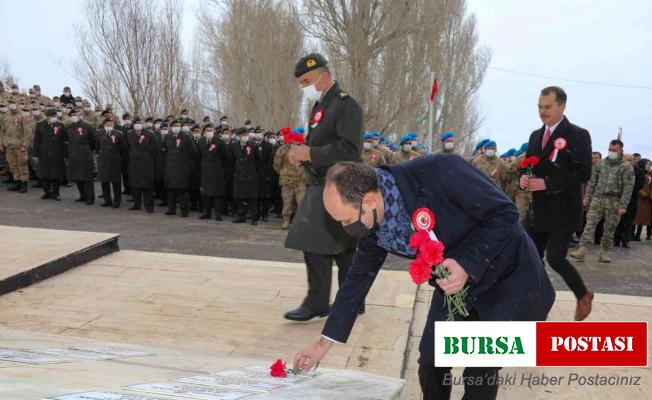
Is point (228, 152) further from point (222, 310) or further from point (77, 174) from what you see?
point (222, 310)

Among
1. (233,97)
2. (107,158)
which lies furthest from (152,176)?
(233,97)

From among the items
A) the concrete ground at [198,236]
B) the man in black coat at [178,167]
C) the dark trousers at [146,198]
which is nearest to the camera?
the concrete ground at [198,236]

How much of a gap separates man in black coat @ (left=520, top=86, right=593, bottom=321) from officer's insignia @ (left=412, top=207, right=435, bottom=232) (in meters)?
2.23

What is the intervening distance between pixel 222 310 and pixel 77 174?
356 inches

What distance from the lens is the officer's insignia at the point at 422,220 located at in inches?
81.0

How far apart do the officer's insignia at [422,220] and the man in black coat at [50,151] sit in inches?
463

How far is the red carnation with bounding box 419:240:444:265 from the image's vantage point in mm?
1964

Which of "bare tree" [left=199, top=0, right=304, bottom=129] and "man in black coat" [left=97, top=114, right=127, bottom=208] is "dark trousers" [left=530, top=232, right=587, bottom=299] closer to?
"man in black coat" [left=97, top=114, right=127, bottom=208]

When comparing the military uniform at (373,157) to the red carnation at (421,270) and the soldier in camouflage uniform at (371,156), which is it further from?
the red carnation at (421,270)

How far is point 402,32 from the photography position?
1914cm

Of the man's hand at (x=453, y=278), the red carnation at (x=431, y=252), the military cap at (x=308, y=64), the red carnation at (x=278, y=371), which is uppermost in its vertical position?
the military cap at (x=308, y=64)

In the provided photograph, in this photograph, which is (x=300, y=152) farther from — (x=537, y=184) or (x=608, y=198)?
(x=608, y=198)

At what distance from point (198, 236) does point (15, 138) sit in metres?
6.53

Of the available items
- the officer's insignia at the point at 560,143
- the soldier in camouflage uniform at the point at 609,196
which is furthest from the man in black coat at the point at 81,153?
the officer's insignia at the point at 560,143
